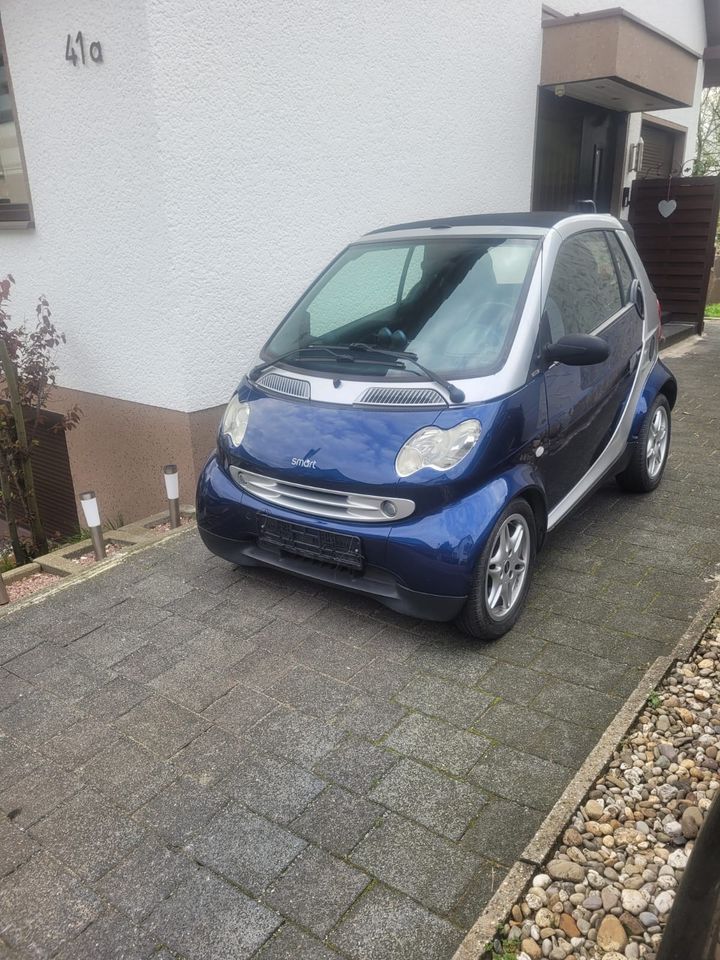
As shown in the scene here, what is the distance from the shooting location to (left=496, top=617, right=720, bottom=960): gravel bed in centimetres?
196

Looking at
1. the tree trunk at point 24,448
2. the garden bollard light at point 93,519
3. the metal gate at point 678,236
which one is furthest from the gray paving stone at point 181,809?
the metal gate at point 678,236

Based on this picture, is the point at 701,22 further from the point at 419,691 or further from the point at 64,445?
the point at 419,691

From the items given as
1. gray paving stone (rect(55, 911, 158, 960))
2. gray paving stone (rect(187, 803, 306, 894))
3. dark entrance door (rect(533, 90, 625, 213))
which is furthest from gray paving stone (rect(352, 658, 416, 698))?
dark entrance door (rect(533, 90, 625, 213))

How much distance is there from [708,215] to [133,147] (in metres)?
8.05

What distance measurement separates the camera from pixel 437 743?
2.73 metres

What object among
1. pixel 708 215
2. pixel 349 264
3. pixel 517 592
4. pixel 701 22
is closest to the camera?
pixel 517 592

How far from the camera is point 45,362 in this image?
554cm

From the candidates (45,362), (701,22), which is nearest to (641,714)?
(45,362)

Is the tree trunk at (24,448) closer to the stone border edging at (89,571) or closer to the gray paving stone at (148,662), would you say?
the stone border edging at (89,571)

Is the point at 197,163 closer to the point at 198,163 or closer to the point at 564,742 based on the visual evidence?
the point at 198,163

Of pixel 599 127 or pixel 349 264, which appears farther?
pixel 599 127

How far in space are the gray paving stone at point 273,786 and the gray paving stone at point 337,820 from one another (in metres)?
0.04

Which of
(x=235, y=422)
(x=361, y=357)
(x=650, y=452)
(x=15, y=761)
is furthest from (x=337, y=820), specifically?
(x=650, y=452)

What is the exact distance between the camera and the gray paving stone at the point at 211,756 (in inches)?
103
